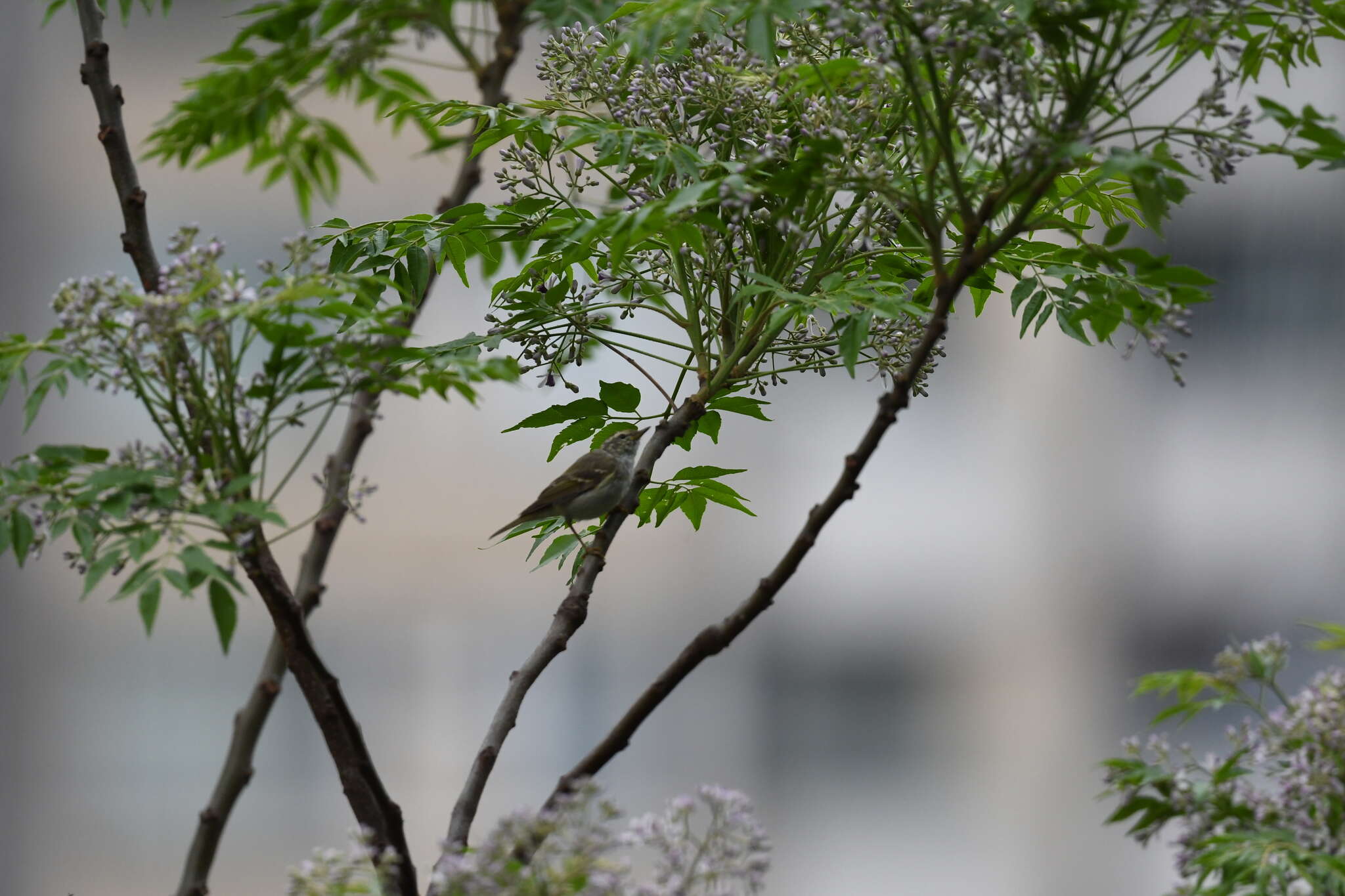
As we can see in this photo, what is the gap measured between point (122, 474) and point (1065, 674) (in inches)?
151

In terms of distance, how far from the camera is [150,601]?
69 centimetres

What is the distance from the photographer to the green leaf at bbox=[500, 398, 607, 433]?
1.06 metres

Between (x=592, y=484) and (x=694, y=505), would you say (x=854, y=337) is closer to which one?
(x=694, y=505)

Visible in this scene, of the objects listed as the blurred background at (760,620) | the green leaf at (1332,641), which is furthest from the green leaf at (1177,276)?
the blurred background at (760,620)

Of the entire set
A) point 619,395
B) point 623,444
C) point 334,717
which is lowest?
point 334,717

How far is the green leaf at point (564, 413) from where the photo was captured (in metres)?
1.06

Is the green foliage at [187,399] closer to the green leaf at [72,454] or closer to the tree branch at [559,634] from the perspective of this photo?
the green leaf at [72,454]

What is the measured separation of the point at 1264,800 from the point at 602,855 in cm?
60

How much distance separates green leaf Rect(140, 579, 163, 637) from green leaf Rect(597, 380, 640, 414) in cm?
49

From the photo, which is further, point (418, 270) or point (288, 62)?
point (288, 62)

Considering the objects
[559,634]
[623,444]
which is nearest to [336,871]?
[559,634]

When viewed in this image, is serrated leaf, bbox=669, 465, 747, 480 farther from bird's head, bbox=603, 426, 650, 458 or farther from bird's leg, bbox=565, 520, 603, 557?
bird's head, bbox=603, 426, 650, 458

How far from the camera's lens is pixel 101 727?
3.92 meters

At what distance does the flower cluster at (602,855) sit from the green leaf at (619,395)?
0.49 meters
